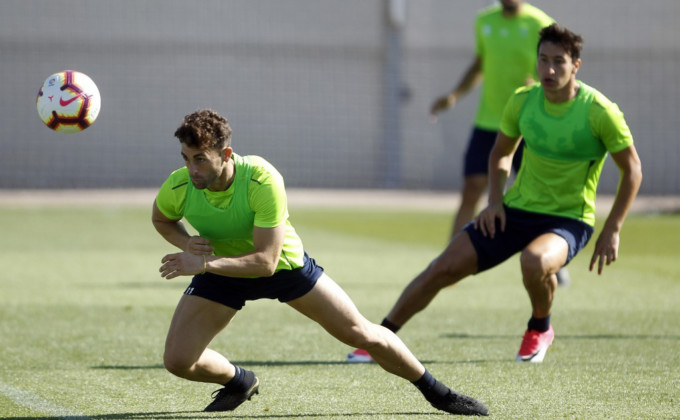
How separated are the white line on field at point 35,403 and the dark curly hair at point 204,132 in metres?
1.51

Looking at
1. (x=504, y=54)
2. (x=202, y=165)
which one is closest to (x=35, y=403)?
(x=202, y=165)

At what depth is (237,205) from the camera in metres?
5.36

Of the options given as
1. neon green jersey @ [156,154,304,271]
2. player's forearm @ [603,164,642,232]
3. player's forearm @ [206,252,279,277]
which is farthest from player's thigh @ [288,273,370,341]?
player's forearm @ [603,164,642,232]

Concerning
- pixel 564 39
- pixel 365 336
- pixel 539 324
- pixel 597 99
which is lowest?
pixel 539 324

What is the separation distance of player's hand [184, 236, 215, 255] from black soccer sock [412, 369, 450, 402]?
4.06 ft

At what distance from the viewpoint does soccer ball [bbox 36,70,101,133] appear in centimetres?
635

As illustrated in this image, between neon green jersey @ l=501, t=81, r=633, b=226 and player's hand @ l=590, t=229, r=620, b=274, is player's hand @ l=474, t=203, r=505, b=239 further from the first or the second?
player's hand @ l=590, t=229, r=620, b=274

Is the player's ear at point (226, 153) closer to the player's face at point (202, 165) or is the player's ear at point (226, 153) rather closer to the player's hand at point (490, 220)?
the player's face at point (202, 165)

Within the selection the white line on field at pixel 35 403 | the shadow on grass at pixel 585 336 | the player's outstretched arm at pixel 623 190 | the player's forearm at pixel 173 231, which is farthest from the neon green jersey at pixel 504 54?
the white line on field at pixel 35 403

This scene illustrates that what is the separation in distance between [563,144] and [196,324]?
270 centimetres

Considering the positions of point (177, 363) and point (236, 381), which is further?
point (236, 381)

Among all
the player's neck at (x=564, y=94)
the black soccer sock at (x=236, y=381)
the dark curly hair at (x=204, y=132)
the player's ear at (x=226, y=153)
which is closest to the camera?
the dark curly hair at (x=204, y=132)

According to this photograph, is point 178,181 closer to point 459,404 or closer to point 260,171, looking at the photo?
point 260,171

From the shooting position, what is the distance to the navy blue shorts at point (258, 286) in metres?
5.50
